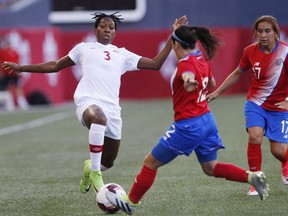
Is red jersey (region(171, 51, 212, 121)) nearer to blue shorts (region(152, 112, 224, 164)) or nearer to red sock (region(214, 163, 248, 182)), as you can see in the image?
blue shorts (region(152, 112, 224, 164))

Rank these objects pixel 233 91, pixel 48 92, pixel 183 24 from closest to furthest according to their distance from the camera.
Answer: pixel 183 24 → pixel 48 92 → pixel 233 91

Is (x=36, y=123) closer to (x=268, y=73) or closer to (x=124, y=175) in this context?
(x=124, y=175)

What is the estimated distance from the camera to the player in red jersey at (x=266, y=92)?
→ 912 cm

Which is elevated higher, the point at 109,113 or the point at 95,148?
the point at 109,113

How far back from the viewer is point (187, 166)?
12312 mm

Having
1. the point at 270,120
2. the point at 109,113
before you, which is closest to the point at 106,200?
the point at 109,113

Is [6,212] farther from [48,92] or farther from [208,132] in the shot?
[48,92]

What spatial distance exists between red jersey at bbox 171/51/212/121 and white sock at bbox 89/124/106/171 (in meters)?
1.06

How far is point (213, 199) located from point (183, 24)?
72.2 inches

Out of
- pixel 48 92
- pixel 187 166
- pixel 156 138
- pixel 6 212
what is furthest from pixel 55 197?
pixel 48 92

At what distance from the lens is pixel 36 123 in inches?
834

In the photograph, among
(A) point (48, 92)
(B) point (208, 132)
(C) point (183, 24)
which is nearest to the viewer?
(B) point (208, 132)

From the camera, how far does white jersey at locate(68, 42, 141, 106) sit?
8.84m

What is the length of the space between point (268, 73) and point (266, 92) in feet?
0.69
